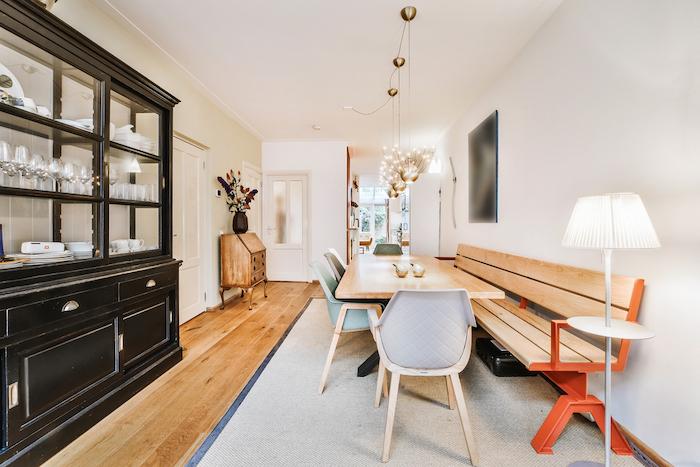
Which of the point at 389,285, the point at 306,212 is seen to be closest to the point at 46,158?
the point at 389,285

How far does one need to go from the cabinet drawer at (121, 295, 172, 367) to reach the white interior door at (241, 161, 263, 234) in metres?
2.92

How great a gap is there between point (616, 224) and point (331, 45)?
2562 millimetres

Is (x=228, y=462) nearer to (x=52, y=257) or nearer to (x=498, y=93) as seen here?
(x=52, y=257)

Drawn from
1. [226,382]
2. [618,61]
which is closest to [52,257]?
[226,382]

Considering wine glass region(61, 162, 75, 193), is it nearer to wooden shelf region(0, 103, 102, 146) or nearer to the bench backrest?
wooden shelf region(0, 103, 102, 146)

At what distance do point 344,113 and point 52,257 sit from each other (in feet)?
12.3

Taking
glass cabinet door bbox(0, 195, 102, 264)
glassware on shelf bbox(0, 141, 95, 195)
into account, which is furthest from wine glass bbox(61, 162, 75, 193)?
glass cabinet door bbox(0, 195, 102, 264)

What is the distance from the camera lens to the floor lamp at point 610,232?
1.20 metres

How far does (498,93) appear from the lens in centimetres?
334

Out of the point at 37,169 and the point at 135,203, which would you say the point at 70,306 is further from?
the point at 135,203

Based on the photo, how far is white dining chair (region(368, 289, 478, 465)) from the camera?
1.44 meters

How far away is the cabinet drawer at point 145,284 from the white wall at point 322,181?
367 cm

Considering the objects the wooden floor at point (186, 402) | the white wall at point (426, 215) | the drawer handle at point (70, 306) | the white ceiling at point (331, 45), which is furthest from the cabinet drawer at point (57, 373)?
the white wall at point (426, 215)

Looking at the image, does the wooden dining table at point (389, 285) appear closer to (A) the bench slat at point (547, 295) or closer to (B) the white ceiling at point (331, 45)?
(A) the bench slat at point (547, 295)
